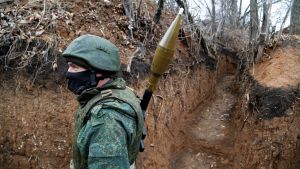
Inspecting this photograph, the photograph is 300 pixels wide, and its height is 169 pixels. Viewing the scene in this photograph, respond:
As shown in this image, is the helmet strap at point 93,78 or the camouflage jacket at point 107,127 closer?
the camouflage jacket at point 107,127

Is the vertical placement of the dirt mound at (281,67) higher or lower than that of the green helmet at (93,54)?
lower

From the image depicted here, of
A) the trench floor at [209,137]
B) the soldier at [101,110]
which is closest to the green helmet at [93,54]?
the soldier at [101,110]

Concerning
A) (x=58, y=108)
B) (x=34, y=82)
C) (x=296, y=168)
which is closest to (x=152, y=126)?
(x=58, y=108)

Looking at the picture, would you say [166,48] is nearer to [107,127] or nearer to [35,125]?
[107,127]

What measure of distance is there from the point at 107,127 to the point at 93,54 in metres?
0.53

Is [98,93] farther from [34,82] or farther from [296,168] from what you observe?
[296,168]

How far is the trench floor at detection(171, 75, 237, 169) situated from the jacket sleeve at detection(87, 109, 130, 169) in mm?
4425

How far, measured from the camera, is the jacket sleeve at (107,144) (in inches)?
90.0

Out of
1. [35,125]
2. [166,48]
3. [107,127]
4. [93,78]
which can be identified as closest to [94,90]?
[93,78]

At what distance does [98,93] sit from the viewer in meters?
2.58

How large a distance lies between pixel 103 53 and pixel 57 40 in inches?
126

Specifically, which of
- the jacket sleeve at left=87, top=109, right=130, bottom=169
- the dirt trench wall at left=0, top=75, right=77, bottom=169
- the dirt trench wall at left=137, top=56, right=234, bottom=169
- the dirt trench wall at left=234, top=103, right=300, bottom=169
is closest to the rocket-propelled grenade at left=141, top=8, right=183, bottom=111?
the jacket sleeve at left=87, top=109, right=130, bottom=169

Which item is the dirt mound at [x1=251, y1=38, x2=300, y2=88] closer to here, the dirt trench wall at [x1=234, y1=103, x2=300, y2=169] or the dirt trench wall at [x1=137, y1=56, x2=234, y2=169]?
the dirt trench wall at [x1=234, y1=103, x2=300, y2=169]

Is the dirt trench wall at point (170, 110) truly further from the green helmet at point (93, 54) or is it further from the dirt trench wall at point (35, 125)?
the green helmet at point (93, 54)
